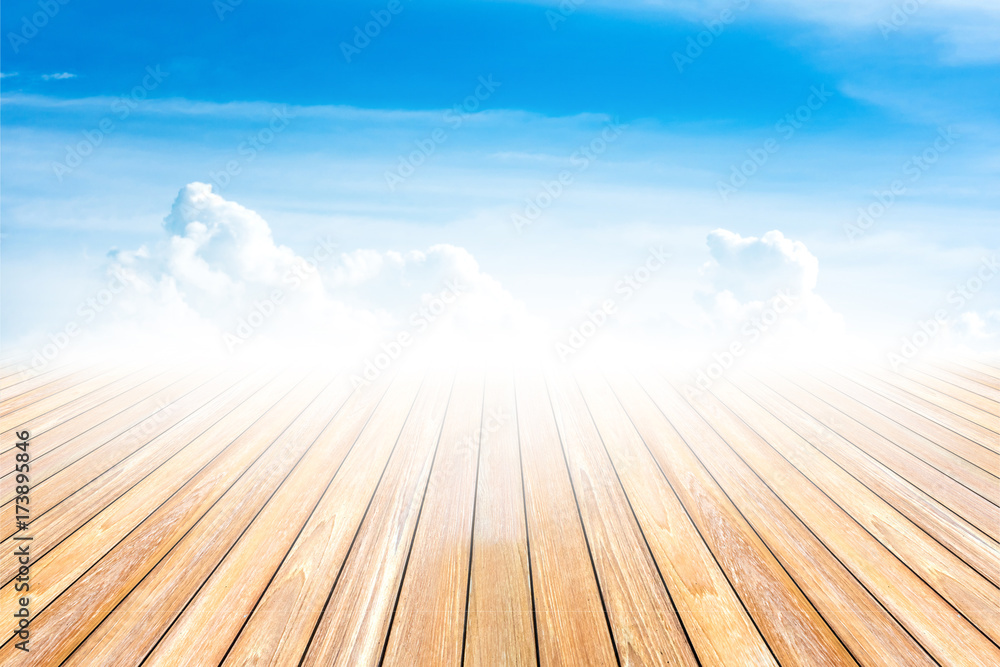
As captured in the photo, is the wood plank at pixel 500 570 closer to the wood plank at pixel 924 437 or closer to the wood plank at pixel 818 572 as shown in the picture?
the wood plank at pixel 818 572

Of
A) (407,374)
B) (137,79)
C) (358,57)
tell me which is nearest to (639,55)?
(358,57)

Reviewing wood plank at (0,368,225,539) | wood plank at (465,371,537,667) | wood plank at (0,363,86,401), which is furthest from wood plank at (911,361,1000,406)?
wood plank at (0,363,86,401)

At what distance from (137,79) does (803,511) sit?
6871 mm

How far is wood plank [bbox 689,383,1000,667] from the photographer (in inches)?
39.9

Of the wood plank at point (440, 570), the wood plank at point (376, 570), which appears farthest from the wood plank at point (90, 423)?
the wood plank at point (440, 570)

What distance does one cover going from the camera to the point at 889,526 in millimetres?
1452

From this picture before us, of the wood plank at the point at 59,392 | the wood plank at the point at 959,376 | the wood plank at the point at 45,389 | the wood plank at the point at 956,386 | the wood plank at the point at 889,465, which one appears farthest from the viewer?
the wood plank at the point at 959,376

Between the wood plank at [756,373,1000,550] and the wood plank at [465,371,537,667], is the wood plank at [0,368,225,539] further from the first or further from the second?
the wood plank at [756,373,1000,550]

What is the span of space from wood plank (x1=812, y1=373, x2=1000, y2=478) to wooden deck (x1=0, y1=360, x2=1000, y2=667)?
0.05ft

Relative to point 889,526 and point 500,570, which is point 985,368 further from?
point 500,570

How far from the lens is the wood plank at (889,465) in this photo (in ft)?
5.00

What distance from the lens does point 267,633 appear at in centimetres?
103

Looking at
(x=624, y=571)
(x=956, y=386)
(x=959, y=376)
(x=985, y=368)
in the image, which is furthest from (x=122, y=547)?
(x=985, y=368)

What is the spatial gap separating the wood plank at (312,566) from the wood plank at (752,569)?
3.17 feet
